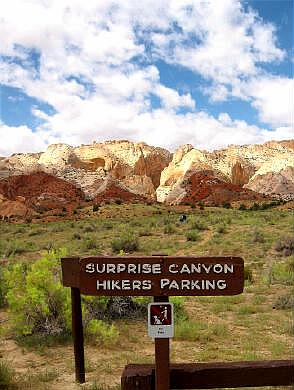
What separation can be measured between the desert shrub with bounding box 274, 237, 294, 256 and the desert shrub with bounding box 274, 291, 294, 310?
667cm

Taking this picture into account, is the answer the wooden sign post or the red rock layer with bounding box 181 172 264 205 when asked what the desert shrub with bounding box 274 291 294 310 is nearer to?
the wooden sign post

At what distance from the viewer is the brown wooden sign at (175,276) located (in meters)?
3.72

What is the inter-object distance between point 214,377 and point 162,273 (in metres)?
0.89

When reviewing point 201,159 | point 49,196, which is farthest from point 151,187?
point 49,196

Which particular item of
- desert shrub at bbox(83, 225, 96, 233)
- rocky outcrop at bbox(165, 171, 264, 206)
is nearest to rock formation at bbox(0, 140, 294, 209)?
rocky outcrop at bbox(165, 171, 264, 206)

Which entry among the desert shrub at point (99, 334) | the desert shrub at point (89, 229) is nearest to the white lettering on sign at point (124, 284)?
the desert shrub at point (99, 334)

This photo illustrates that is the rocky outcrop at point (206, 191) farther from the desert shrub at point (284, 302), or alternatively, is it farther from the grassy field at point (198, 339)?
the desert shrub at point (284, 302)

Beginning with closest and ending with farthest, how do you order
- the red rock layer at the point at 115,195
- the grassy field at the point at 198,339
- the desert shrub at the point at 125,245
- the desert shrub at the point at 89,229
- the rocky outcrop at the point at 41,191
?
the grassy field at the point at 198,339 → the desert shrub at the point at 125,245 → the desert shrub at the point at 89,229 → the rocky outcrop at the point at 41,191 → the red rock layer at the point at 115,195

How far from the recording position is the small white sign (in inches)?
146

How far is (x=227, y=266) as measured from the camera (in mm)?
3764

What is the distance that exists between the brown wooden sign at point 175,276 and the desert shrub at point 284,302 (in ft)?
20.5

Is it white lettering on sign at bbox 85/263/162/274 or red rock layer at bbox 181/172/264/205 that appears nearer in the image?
white lettering on sign at bbox 85/263/162/274

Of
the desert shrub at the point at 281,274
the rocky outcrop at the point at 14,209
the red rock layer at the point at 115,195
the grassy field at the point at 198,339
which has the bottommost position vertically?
the grassy field at the point at 198,339

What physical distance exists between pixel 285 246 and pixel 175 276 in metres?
14.1
